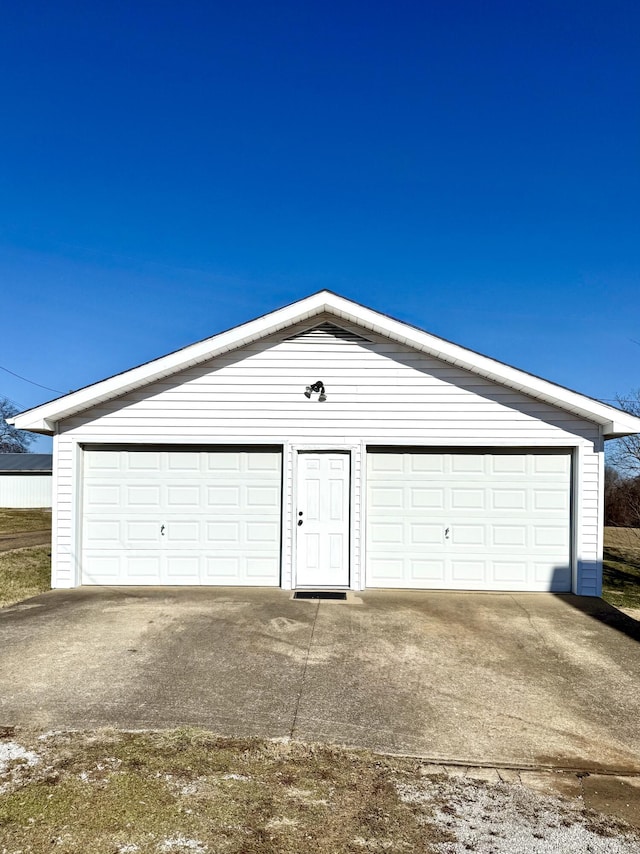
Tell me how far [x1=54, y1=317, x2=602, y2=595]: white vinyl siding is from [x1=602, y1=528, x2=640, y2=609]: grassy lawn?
3.70 m

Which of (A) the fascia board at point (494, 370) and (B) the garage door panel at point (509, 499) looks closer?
(A) the fascia board at point (494, 370)

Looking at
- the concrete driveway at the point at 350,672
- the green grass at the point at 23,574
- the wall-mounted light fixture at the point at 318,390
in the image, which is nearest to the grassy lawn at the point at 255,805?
the concrete driveway at the point at 350,672

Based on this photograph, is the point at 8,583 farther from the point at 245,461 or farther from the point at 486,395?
the point at 486,395

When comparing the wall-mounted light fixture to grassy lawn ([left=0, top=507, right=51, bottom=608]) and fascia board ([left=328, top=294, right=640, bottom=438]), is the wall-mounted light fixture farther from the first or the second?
grassy lawn ([left=0, top=507, right=51, bottom=608])

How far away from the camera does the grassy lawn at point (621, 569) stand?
→ 9602 mm

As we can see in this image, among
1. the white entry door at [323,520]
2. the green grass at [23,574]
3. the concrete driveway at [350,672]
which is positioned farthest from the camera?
the white entry door at [323,520]

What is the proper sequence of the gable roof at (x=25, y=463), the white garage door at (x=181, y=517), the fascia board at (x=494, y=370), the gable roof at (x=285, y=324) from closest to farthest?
the fascia board at (x=494, y=370) → the gable roof at (x=285, y=324) → the white garage door at (x=181, y=517) → the gable roof at (x=25, y=463)

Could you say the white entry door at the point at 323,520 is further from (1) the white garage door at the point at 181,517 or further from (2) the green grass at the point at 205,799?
(2) the green grass at the point at 205,799

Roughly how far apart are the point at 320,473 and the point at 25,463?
33834 mm

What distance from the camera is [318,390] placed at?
8695 millimetres

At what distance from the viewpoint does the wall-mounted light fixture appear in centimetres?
867

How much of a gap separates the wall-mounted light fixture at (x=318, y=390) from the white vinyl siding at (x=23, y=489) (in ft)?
102

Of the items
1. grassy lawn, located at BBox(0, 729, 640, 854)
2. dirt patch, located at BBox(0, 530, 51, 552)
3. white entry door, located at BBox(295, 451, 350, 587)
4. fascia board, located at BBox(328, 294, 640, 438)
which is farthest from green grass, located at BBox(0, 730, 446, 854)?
dirt patch, located at BBox(0, 530, 51, 552)

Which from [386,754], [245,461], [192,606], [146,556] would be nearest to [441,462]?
[245,461]
